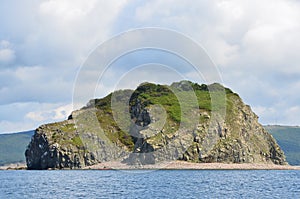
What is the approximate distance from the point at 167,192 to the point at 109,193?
11609mm

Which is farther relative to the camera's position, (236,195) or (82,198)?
(236,195)

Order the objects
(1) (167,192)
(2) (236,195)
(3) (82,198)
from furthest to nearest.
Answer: (1) (167,192), (2) (236,195), (3) (82,198)

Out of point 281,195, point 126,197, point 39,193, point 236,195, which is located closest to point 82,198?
point 126,197

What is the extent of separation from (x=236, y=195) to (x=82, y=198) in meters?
28.6

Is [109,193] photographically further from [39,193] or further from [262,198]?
[262,198]

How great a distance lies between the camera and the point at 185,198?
8769 cm

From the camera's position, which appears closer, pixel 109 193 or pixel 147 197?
pixel 147 197

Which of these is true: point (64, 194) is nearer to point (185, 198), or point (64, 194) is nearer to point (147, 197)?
point (147, 197)

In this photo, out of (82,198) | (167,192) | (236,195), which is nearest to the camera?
(82,198)

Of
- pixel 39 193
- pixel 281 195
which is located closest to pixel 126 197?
pixel 39 193

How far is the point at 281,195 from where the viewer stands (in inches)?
3659

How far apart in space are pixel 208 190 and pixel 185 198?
16769 mm

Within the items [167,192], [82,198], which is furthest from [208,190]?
[82,198]

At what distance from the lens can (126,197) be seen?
88.9 metres
